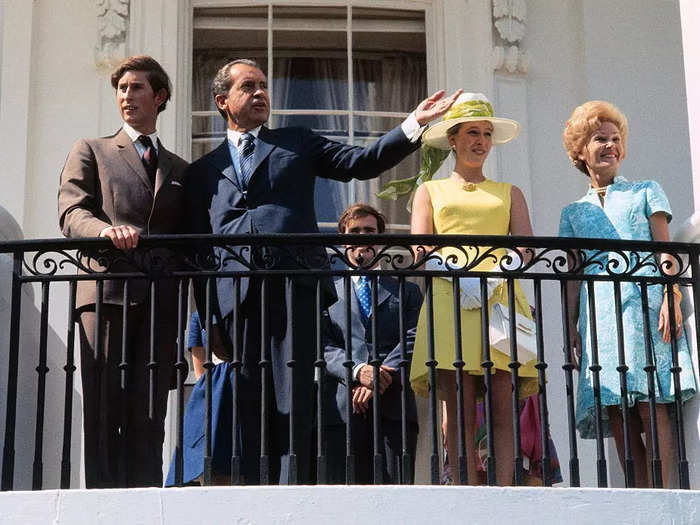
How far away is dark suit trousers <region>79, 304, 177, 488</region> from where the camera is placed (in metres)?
6.92

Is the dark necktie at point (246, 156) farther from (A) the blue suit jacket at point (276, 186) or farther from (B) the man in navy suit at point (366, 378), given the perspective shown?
(B) the man in navy suit at point (366, 378)

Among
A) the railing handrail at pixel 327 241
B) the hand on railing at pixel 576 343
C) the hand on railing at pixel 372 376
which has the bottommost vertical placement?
the hand on railing at pixel 372 376

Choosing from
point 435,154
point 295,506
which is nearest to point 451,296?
point 435,154

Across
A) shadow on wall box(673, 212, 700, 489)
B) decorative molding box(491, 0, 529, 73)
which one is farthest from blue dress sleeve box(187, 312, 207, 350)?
decorative molding box(491, 0, 529, 73)

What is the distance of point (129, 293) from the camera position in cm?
704

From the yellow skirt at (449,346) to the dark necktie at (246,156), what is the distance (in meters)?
0.94

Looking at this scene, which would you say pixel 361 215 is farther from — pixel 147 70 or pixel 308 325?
pixel 147 70

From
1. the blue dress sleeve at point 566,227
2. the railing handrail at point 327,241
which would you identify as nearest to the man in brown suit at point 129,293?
the railing handrail at point 327,241

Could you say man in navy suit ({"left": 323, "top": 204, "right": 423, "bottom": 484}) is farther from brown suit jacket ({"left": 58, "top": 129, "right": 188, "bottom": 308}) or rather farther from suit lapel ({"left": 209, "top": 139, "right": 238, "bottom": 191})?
brown suit jacket ({"left": 58, "top": 129, "right": 188, "bottom": 308})

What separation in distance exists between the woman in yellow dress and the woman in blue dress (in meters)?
0.26

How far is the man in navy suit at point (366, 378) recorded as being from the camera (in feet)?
24.3

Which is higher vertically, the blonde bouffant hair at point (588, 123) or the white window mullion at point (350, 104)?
the white window mullion at point (350, 104)

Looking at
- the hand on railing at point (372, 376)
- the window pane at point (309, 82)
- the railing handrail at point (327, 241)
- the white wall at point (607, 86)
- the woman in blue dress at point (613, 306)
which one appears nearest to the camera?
→ the railing handrail at point (327, 241)

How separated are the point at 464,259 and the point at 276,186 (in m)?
0.88
